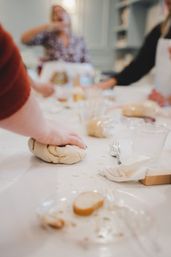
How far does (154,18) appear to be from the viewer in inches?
119

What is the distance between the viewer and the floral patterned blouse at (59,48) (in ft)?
7.06

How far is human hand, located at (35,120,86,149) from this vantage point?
1.89 ft

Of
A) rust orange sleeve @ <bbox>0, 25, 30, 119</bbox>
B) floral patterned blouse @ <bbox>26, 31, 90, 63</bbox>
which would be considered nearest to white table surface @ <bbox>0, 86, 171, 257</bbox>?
rust orange sleeve @ <bbox>0, 25, 30, 119</bbox>

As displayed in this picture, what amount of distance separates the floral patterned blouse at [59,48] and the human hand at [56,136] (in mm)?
1619

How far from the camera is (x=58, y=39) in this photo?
215cm

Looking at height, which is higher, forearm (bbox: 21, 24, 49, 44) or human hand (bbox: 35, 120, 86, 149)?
human hand (bbox: 35, 120, 86, 149)

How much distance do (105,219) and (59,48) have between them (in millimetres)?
1903

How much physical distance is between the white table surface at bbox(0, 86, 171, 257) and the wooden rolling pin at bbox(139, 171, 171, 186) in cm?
1

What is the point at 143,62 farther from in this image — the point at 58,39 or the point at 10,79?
the point at 10,79

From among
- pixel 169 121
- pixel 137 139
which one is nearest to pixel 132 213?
pixel 137 139

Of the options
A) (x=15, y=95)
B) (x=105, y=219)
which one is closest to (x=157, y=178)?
(x=105, y=219)

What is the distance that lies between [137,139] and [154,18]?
9.00 feet

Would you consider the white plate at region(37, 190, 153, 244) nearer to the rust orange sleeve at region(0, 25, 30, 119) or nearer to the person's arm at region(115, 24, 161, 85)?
the rust orange sleeve at region(0, 25, 30, 119)

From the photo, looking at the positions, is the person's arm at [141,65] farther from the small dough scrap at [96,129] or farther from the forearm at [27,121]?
the forearm at [27,121]
